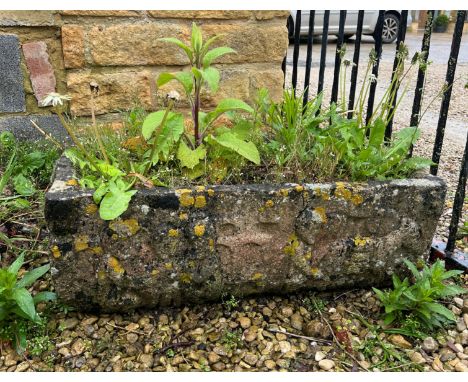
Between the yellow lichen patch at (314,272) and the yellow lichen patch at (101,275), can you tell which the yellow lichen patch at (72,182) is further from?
the yellow lichen patch at (314,272)

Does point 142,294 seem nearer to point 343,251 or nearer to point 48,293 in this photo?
point 48,293

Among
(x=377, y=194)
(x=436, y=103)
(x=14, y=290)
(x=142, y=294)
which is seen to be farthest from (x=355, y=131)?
(x=436, y=103)

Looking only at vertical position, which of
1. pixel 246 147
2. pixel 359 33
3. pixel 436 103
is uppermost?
pixel 359 33

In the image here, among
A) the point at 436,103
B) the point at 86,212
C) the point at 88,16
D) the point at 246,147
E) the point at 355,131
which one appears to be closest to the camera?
the point at 86,212

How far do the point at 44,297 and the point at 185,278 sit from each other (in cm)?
61

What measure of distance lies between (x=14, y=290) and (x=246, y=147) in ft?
3.69

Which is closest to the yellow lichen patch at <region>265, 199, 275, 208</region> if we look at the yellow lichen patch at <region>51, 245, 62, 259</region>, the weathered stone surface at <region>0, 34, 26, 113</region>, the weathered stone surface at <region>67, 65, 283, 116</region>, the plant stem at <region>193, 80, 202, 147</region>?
the plant stem at <region>193, 80, 202, 147</region>

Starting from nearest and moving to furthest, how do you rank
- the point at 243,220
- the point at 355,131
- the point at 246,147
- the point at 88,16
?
1. the point at 243,220
2. the point at 246,147
3. the point at 355,131
4. the point at 88,16

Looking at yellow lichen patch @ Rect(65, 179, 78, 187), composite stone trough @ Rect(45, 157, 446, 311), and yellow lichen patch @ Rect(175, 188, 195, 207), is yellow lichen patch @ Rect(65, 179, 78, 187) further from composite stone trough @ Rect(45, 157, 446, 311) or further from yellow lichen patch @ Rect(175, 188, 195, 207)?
yellow lichen patch @ Rect(175, 188, 195, 207)

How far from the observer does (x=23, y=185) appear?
2.73m

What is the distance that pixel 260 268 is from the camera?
2.12 m

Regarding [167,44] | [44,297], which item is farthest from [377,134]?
[44,297]

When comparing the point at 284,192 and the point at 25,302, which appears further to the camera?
the point at 284,192

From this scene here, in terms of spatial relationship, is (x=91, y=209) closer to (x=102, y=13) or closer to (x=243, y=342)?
(x=243, y=342)
